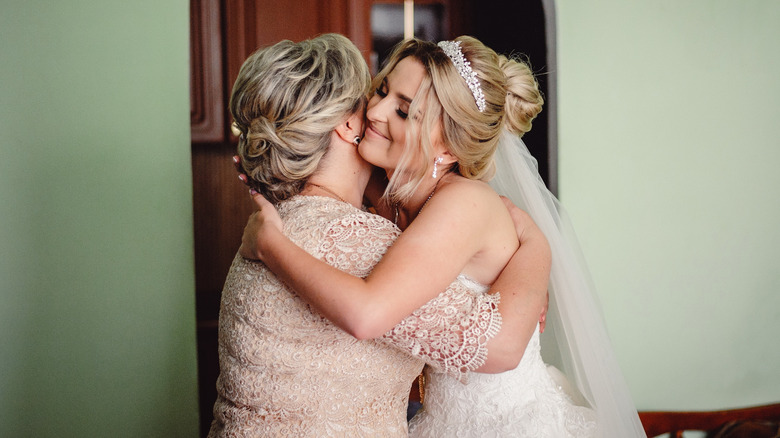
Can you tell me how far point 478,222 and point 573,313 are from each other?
23.1 inches

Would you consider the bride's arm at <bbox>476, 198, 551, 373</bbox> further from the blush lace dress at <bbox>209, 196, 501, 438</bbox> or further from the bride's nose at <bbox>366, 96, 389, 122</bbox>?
the bride's nose at <bbox>366, 96, 389, 122</bbox>

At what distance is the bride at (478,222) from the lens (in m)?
1.37

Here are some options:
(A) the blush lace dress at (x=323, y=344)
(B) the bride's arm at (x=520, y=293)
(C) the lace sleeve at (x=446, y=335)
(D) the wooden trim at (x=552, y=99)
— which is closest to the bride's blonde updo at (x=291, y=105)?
(A) the blush lace dress at (x=323, y=344)

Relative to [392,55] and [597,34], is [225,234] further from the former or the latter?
[597,34]

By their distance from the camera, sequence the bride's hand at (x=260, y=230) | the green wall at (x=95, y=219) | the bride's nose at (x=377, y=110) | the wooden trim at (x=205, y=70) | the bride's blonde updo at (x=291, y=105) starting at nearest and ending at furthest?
the bride's hand at (x=260, y=230)
the bride's blonde updo at (x=291, y=105)
the bride's nose at (x=377, y=110)
the green wall at (x=95, y=219)
the wooden trim at (x=205, y=70)

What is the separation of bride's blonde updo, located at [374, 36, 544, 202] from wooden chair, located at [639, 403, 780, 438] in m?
1.85

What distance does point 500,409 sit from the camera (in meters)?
1.61

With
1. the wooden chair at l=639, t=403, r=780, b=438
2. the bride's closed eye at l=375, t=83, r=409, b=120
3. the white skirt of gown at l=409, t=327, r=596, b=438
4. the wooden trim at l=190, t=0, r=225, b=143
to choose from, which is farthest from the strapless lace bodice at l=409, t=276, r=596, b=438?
the wooden trim at l=190, t=0, r=225, b=143

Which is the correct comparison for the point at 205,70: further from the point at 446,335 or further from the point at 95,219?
the point at 446,335

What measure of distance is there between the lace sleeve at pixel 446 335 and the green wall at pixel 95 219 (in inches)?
53.4

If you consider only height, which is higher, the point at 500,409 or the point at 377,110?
the point at 377,110

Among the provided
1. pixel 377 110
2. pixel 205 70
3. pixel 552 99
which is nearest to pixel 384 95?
pixel 377 110

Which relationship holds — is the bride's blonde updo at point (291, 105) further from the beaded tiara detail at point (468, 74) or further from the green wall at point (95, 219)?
the green wall at point (95, 219)

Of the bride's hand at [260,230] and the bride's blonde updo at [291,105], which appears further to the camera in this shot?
the bride's blonde updo at [291,105]
